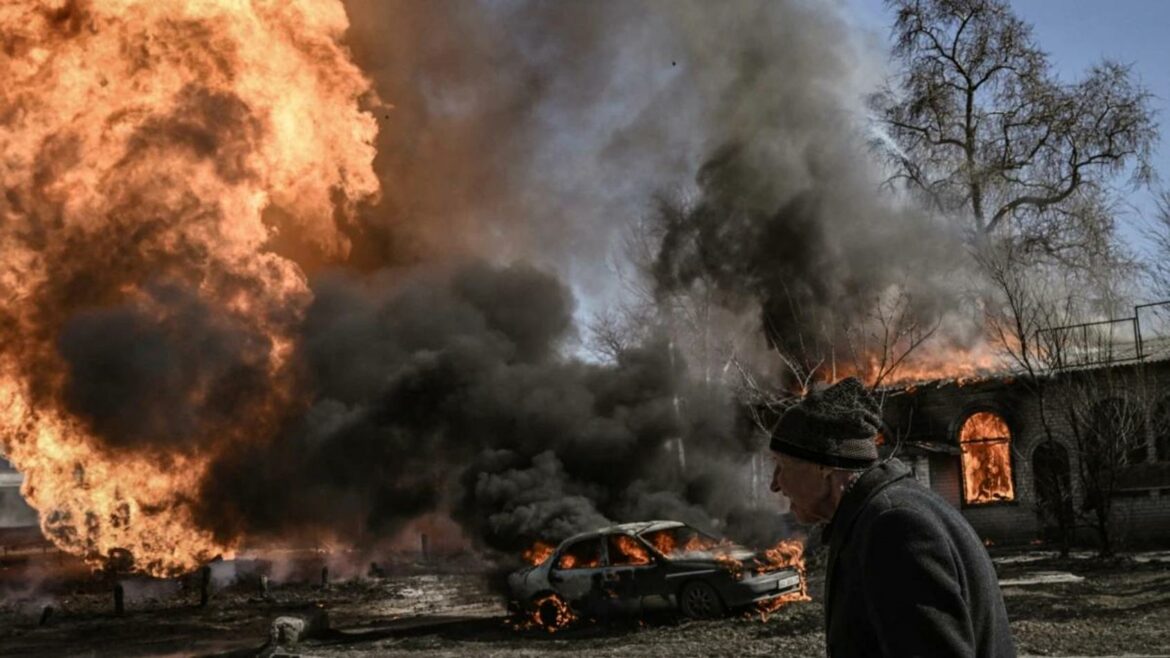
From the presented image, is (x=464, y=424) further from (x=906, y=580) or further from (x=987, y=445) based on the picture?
(x=906, y=580)

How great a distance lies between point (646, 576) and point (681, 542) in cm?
82

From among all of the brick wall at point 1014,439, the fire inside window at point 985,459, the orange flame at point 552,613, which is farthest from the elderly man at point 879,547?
the fire inside window at point 985,459

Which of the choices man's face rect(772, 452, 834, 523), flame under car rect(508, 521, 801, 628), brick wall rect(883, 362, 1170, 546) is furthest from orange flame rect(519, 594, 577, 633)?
man's face rect(772, 452, 834, 523)

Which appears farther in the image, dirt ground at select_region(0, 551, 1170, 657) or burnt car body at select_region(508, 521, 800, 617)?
burnt car body at select_region(508, 521, 800, 617)

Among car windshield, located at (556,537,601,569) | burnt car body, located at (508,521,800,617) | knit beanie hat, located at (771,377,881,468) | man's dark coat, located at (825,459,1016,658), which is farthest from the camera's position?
car windshield, located at (556,537,601,569)

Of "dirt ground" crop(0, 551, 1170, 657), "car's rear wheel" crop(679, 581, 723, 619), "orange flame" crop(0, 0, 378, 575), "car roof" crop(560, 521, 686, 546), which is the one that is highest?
"orange flame" crop(0, 0, 378, 575)

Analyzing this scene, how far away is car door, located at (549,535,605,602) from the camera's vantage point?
1313 centimetres

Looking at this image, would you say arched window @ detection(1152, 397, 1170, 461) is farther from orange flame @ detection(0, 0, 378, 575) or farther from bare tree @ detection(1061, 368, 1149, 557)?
orange flame @ detection(0, 0, 378, 575)

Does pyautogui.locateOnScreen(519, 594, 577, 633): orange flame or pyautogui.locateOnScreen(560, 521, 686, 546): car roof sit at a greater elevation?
pyautogui.locateOnScreen(560, 521, 686, 546): car roof

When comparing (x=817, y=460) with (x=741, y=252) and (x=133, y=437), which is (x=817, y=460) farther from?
(x=741, y=252)

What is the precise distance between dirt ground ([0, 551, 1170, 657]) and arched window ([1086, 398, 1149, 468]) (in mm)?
1641

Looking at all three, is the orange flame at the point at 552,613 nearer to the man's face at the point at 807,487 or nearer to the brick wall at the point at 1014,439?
the brick wall at the point at 1014,439

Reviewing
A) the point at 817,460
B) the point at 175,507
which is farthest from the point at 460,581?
the point at 817,460

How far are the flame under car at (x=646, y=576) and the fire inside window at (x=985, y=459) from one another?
40.6 feet
